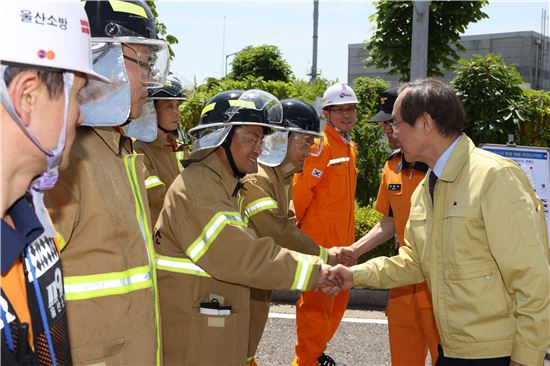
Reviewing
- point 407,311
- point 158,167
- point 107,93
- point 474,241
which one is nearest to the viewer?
point 107,93

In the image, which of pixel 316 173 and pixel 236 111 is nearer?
pixel 236 111

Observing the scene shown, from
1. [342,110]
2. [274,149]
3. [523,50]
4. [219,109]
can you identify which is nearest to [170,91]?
[274,149]

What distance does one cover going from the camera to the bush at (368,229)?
7965 millimetres

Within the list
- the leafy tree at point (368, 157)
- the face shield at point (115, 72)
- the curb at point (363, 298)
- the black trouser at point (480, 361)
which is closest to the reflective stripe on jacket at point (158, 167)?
the face shield at point (115, 72)

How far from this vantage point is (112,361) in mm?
2334

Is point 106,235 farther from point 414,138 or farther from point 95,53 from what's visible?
point 414,138

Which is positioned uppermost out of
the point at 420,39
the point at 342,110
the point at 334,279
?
the point at 420,39

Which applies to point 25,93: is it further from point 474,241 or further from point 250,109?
point 250,109

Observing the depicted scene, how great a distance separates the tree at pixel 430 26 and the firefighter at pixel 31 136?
10076 millimetres

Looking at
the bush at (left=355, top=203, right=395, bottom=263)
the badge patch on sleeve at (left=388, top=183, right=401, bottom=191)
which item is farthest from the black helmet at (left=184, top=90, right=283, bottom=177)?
the bush at (left=355, top=203, right=395, bottom=263)

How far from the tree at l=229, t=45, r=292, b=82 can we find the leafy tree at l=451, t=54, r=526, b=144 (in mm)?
16343

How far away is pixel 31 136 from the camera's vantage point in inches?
56.0

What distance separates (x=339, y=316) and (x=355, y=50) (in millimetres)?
49916

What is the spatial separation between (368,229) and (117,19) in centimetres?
579
